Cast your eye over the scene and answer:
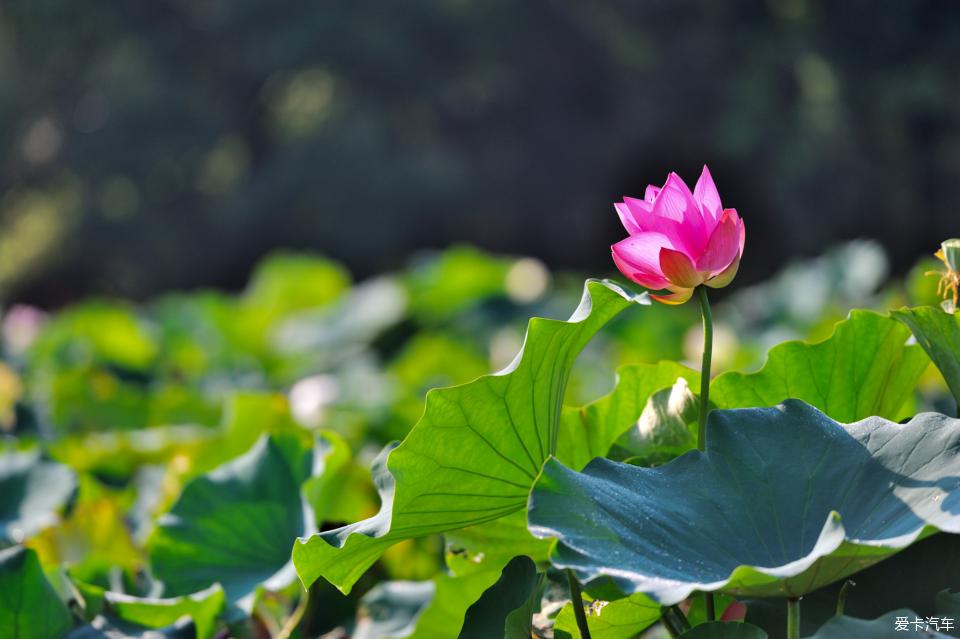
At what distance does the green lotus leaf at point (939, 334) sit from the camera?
73 cm

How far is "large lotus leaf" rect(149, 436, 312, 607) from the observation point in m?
1.06

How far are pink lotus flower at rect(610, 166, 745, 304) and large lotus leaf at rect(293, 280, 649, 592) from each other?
0.03 metres

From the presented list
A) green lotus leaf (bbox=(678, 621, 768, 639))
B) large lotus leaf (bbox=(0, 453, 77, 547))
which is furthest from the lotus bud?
large lotus leaf (bbox=(0, 453, 77, 547))

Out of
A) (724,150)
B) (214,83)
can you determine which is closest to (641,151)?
(724,150)

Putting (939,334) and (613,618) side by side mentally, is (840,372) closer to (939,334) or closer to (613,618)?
(939,334)

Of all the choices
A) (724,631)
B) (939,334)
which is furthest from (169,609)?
(939,334)

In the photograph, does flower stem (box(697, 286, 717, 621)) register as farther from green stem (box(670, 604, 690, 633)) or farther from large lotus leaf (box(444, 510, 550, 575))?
large lotus leaf (box(444, 510, 550, 575))

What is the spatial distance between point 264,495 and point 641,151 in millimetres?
11233

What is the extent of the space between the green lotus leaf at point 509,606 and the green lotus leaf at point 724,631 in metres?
0.10

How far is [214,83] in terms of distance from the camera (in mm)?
14008

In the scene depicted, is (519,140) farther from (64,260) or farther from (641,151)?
(64,260)

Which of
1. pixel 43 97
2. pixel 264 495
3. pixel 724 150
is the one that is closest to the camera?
pixel 264 495

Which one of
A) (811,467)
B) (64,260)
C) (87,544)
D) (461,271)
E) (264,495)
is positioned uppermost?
(811,467)

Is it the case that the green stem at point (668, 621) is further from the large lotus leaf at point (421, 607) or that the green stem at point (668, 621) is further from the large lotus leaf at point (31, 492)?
the large lotus leaf at point (31, 492)
